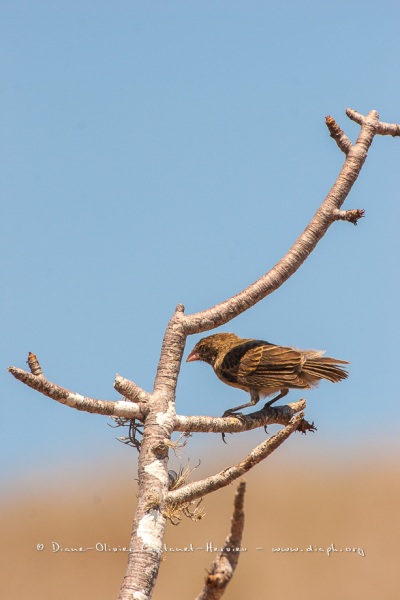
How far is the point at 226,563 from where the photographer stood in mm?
4027

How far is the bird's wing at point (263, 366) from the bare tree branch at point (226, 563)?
8.88 feet

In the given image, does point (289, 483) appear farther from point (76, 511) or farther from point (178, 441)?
point (178, 441)

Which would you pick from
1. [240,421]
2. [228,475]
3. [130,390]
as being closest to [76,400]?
[130,390]

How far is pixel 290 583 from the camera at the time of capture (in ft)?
72.9

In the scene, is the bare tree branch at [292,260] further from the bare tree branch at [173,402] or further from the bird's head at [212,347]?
the bird's head at [212,347]

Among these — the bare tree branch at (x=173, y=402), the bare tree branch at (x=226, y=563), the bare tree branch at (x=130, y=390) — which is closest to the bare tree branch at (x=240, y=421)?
the bare tree branch at (x=173, y=402)

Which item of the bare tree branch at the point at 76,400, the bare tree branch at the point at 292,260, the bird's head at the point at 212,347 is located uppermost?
the bird's head at the point at 212,347

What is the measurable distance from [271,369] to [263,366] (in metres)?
0.10

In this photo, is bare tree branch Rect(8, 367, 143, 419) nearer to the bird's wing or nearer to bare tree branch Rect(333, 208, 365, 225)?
bare tree branch Rect(333, 208, 365, 225)

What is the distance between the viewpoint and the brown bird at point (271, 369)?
7004 mm

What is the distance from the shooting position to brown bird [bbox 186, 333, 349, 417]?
7004 mm

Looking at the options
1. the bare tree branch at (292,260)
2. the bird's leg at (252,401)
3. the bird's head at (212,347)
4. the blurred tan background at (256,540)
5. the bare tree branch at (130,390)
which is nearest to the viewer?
the bare tree branch at (130,390)

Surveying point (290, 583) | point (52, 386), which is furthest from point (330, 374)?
point (290, 583)

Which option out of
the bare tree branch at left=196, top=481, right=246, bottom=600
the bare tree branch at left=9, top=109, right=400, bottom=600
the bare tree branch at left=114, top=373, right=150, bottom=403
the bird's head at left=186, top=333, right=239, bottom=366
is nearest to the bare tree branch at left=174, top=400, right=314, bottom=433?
the bare tree branch at left=9, top=109, right=400, bottom=600
